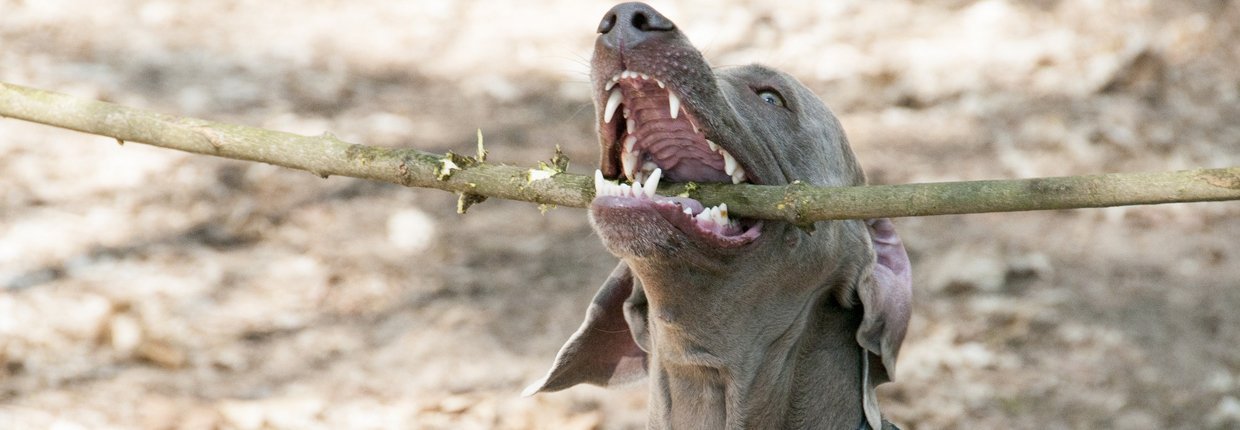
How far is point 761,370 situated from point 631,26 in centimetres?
116

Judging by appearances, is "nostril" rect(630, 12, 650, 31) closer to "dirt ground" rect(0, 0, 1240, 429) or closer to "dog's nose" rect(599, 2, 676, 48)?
"dog's nose" rect(599, 2, 676, 48)

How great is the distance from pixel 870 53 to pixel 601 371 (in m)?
5.64

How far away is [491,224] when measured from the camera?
7.43 m

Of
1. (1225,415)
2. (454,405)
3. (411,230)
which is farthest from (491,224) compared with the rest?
(1225,415)

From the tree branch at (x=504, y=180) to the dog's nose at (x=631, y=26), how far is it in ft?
1.23

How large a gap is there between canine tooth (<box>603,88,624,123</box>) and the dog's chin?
1.00 ft

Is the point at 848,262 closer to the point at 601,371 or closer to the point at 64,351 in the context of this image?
the point at 601,371

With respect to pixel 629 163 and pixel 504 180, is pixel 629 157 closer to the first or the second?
pixel 629 163

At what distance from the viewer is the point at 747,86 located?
3.89m

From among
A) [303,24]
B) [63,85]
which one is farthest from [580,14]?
[63,85]

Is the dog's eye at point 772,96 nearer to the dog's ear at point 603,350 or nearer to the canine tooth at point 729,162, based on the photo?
the canine tooth at point 729,162

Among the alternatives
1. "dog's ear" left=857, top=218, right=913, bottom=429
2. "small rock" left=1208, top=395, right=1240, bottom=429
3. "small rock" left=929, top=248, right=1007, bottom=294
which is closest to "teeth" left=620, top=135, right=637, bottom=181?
"dog's ear" left=857, top=218, right=913, bottom=429

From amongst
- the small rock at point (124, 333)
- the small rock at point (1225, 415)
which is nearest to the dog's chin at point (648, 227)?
the small rock at point (124, 333)

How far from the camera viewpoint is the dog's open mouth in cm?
332
